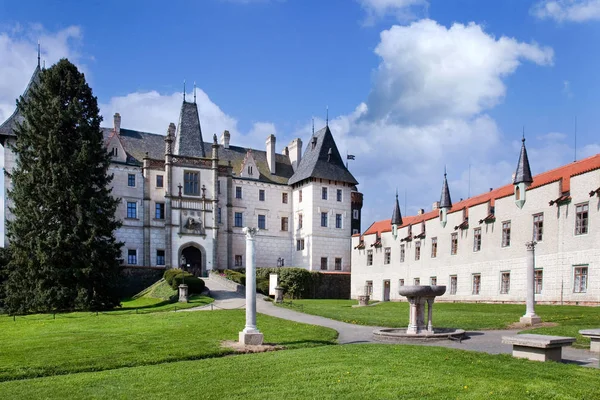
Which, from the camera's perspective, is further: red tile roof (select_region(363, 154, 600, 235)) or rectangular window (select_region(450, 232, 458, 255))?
rectangular window (select_region(450, 232, 458, 255))

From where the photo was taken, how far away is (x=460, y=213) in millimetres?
38344

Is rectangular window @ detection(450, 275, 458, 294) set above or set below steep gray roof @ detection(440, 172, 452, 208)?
below

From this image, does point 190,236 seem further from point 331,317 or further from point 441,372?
point 441,372

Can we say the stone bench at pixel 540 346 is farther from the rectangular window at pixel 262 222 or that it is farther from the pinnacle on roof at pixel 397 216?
the rectangular window at pixel 262 222

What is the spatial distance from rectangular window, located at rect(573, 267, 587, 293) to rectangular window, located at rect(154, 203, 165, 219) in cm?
3760

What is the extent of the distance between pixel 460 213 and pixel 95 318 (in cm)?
2498

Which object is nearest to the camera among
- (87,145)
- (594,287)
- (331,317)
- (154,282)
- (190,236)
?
(331,317)

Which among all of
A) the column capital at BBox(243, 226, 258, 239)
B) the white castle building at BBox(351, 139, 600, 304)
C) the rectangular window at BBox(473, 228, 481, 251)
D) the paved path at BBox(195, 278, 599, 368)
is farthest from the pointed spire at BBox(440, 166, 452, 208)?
the column capital at BBox(243, 226, 258, 239)

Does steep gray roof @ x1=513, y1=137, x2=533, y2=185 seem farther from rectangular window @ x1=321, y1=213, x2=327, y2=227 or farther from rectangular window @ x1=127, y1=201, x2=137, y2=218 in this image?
rectangular window @ x1=127, y1=201, x2=137, y2=218

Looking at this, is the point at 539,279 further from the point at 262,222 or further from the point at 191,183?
the point at 191,183

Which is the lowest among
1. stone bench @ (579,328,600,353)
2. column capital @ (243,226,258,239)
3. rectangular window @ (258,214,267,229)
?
stone bench @ (579,328,600,353)

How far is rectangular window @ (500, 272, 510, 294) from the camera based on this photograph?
3286 cm

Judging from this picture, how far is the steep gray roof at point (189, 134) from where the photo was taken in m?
55.4

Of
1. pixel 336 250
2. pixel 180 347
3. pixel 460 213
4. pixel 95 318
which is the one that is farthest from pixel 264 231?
pixel 180 347
